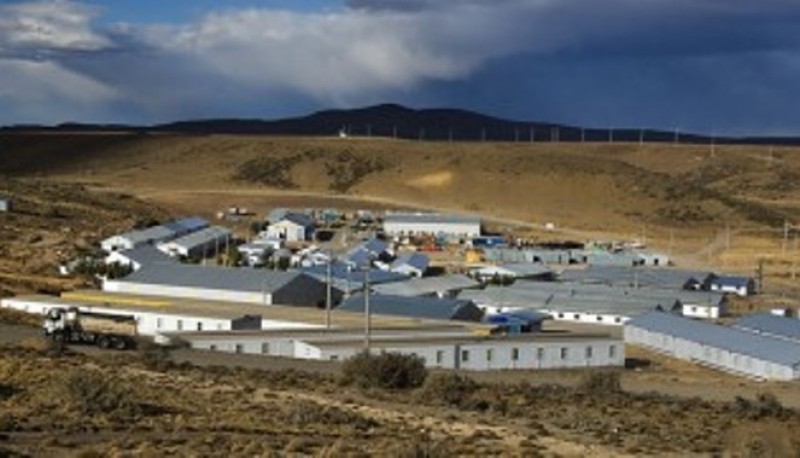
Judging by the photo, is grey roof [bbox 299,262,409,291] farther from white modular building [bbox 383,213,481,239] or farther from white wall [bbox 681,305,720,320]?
white modular building [bbox 383,213,481,239]

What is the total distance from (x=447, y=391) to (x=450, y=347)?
48.3 ft

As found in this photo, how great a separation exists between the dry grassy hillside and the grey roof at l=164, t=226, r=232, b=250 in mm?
30524

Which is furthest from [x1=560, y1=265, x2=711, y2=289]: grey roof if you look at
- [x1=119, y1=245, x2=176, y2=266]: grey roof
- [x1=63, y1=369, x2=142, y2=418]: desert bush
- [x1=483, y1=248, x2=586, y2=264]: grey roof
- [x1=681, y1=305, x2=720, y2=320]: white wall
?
[x1=63, y1=369, x2=142, y2=418]: desert bush

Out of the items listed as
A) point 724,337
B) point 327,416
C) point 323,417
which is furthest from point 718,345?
A: point 323,417

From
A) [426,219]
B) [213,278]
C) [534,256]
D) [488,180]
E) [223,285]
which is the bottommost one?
[534,256]

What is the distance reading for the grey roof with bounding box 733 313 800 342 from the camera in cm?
5310

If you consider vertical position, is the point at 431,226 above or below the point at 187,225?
below

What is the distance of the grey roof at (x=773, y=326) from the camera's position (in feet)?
174

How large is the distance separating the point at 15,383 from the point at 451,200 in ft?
381

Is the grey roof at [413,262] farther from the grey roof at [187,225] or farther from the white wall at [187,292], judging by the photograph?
the white wall at [187,292]

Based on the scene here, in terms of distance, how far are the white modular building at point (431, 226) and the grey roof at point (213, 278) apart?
1847 inches

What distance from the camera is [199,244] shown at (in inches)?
3307

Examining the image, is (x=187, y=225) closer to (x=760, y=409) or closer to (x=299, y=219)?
(x=299, y=219)

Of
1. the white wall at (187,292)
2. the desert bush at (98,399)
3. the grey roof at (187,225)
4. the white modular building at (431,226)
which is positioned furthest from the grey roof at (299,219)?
the desert bush at (98,399)
